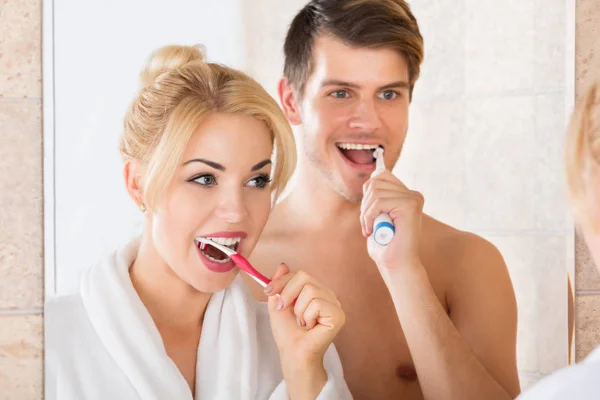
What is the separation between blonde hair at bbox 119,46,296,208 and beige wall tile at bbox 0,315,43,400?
0.28 m

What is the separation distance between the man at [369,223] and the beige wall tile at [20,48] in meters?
0.37

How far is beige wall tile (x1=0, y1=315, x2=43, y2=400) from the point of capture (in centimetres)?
111

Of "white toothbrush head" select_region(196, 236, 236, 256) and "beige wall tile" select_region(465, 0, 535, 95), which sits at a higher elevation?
"beige wall tile" select_region(465, 0, 535, 95)

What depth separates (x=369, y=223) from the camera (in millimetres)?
1056

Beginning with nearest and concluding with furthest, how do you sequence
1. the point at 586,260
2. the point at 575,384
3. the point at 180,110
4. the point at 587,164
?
the point at 575,384 → the point at 587,164 → the point at 180,110 → the point at 586,260

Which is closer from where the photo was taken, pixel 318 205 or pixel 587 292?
pixel 318 205

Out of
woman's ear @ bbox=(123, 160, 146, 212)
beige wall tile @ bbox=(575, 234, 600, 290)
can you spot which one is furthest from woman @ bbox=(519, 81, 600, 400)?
woman's ear @ bbox=(123, 160, 146, 212)

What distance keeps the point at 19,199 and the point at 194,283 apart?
306 mm

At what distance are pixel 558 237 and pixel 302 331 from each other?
441 mm

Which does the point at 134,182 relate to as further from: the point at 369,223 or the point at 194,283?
the point at 369,223

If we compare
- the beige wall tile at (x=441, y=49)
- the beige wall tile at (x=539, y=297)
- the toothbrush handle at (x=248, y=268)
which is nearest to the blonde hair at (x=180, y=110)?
the toothbrush handle at (x=248, y=268)

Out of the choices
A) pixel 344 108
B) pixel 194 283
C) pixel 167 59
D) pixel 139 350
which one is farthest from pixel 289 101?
pixel 139 350

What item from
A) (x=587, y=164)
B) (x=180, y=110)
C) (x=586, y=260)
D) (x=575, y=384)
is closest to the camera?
(x=575, y=384)

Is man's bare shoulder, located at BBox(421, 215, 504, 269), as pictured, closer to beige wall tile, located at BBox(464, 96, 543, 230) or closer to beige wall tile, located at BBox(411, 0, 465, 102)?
beige wall tile, located at BBox(464, 96, 543, 230)
